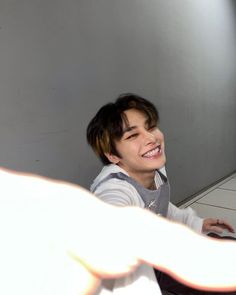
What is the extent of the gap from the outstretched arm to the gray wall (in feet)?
1.91

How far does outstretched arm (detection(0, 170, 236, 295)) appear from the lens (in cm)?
25

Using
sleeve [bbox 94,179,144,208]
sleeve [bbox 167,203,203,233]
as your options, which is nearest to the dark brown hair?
sleeve [bbox 94,179,144,208]

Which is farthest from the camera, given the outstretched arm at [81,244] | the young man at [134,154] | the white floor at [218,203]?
the white floor at [218,203]

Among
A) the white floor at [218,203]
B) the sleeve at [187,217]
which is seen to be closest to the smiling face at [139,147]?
the sleeve at [187,217]

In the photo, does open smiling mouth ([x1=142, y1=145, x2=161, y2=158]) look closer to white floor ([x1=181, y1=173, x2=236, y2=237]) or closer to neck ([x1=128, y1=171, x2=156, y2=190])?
neck ([x1=128, y1=171, x2=156, y2=190])

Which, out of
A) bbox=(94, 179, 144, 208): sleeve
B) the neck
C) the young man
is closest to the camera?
bbox=(94, 179, 144, 208): sleeve

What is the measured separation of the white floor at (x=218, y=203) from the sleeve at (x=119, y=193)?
96 centimetres

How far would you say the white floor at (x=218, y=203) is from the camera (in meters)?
1.63

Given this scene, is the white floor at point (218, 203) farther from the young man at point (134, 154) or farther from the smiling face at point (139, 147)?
the smiling face at point (139, 147)

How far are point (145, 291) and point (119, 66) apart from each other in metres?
1.01

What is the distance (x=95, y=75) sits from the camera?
1.12 m

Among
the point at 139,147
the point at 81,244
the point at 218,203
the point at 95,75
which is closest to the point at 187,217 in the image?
the point at 139,147

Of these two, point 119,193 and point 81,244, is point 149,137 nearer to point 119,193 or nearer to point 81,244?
point 119,193

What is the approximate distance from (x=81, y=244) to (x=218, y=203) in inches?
67.0
